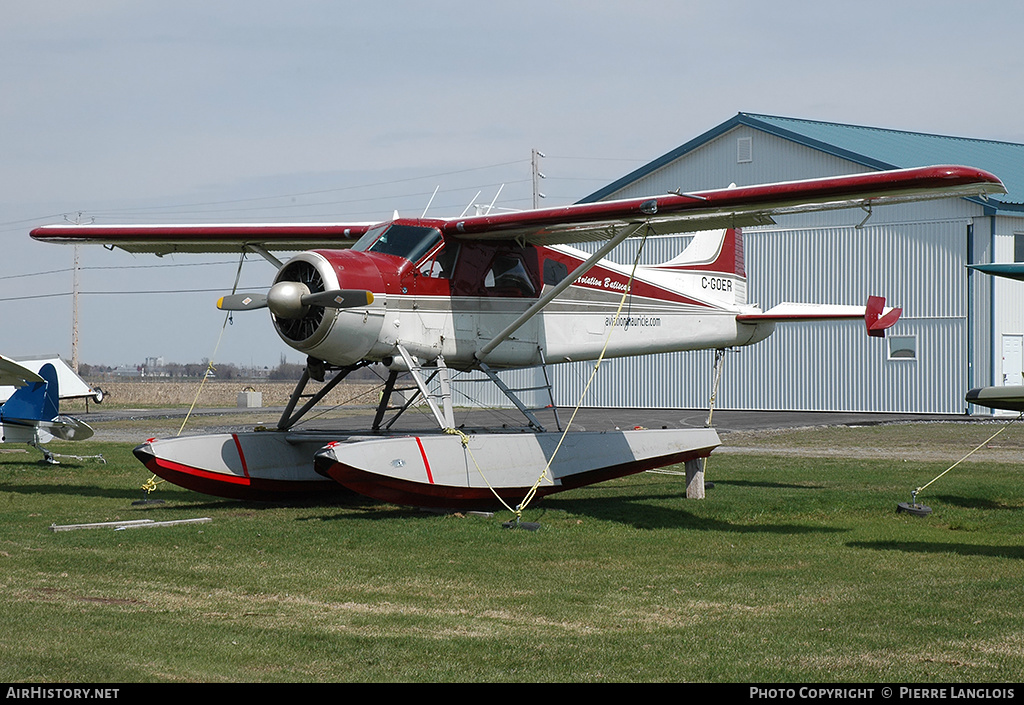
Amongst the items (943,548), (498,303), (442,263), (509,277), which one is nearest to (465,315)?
(498,303)

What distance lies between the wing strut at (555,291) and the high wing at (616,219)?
15 centimetres

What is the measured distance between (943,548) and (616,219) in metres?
5.08

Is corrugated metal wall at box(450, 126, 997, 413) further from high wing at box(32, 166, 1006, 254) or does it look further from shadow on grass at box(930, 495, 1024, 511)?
high wing at box(32, 166, 1006, 254)

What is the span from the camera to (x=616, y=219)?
40.2ft

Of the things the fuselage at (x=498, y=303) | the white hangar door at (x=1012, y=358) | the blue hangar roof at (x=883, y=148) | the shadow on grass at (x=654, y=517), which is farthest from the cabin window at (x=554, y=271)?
the white hangar door at (x=1012, y=358)

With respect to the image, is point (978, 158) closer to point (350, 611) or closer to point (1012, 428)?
point (1012, 428)

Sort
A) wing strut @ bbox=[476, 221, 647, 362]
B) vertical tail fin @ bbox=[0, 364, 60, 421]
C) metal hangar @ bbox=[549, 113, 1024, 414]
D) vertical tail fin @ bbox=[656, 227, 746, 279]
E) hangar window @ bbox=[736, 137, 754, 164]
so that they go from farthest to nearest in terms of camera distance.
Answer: hangar window @ bbox=[736, 137, 754, 164] → metal hangar @ bbox=[549, 113, 1024, 414] → vertical tail fin @ bbox=[0, 364, 60, 421] → vertical tail fin @ bbox=[656, 227, 746, 279] → wing strut @ bbox=[476, 221, 647, 362]

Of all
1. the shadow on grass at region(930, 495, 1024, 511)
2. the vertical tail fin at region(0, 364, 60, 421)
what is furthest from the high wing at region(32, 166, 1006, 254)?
the vertical tail fin at region(0, 364, 60, 421)

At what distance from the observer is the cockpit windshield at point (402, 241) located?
41.9 feet

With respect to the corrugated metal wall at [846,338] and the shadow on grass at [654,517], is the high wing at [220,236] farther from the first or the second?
the corrugated metal wall at [846,338]

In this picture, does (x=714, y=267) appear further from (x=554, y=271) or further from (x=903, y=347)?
(x=903, y=347)

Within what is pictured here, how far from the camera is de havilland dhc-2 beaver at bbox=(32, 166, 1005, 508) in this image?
11.3m

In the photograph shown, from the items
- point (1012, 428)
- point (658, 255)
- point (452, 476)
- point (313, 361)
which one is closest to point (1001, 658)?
point (452, 476)

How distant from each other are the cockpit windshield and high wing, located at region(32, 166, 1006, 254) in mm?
234
